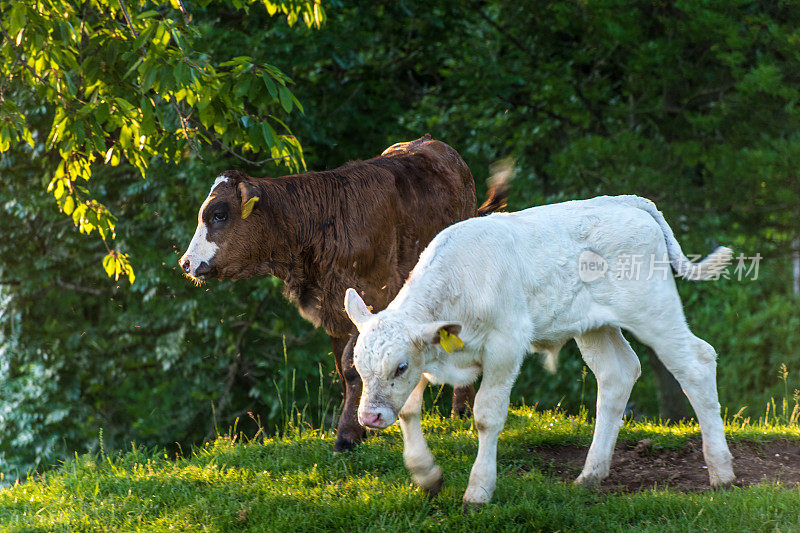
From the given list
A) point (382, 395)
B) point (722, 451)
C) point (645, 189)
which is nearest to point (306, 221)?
point (382, 395)

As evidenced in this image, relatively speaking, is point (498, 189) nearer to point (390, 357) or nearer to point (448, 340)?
point (448, 340)

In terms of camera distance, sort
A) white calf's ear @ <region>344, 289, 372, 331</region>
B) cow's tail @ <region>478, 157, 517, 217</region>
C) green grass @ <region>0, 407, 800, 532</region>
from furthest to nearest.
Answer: cow's tail @ <region>478, 157, 517, 217</region>
white calf's ear @ <region>344, 289, 372, 331</region>
green grass @ <region>0, 407, 800, 532</region>

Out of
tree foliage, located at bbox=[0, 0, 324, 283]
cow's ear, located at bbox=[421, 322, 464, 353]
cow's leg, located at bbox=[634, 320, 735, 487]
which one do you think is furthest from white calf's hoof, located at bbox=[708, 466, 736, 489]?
tree foliage, located at bbox=[0, 0, 324, 283]

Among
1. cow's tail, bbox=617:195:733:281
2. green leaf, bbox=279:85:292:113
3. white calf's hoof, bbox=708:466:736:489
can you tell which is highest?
green leaf, bbox=279:85:292:113

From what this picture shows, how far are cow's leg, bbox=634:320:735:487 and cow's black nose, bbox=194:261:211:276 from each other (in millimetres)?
3044

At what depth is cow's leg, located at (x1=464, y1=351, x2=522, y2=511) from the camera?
4.80 meters

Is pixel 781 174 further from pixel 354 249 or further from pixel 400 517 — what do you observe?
pixel 400 517

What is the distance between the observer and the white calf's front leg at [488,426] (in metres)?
4.79

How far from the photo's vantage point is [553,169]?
1106 centimetres

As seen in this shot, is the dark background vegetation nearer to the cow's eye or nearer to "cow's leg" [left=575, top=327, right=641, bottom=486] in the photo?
"cow's leg" [left=575, top=327, right=641, bottom=486]

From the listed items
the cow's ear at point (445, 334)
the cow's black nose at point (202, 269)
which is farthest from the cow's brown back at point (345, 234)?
the cow's ear at point (445, 334)

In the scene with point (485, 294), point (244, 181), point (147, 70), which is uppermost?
point (147, 70)

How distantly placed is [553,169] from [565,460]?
5.62 m

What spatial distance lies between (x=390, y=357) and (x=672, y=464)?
9.30 feet
